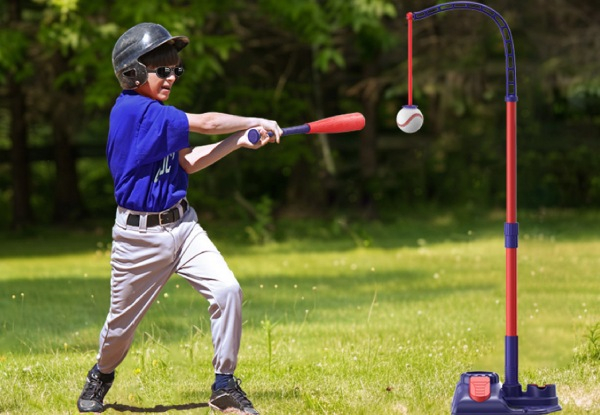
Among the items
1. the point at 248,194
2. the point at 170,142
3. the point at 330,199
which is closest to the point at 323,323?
the point at 170,142

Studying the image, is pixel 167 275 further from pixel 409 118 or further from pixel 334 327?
pixel 334 327

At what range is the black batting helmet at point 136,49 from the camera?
632 centimetres

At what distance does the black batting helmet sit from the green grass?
71.8 inches

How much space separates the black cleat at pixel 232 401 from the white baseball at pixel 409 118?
5.25 feet

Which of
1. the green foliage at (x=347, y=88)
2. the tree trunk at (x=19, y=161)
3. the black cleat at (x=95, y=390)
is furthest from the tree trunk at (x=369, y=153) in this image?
the black cleat at (x=95, y=390)

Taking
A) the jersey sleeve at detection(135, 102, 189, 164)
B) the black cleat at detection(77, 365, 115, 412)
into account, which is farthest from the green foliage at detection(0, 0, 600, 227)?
the jersey sleeve at detection(135, 102, 189, 164)

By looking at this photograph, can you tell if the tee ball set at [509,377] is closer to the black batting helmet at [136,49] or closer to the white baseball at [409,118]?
the white baseball at [409,118]

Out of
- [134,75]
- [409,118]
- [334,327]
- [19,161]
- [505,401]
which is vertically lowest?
[505,401]

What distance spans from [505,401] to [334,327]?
11.6 ft

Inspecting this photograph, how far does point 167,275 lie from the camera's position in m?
6.50

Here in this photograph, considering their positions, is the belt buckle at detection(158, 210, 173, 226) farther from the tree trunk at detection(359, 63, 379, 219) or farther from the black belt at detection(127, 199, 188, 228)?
the tree trunk at detection(359, 63, 379, 219)

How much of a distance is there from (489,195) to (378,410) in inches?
607

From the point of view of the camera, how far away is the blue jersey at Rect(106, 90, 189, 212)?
6.20 meters

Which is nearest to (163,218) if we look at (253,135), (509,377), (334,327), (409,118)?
(253,135)
